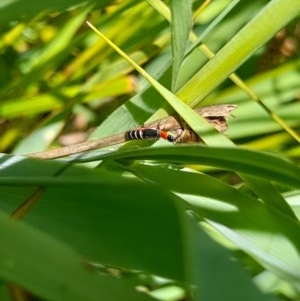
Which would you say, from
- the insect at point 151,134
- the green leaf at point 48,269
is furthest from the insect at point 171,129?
the green leaf at point 48,269

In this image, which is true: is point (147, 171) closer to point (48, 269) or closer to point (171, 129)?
point (171, 129)

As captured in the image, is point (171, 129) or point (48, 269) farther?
point (171, 129)

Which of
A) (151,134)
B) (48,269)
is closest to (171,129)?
(151,134)

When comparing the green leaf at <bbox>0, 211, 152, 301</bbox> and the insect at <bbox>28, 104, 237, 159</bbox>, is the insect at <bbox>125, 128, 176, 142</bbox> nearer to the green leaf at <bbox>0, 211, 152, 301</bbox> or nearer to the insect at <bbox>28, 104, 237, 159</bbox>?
the insect at <bbox>28, 104, 237, 159</bbox>

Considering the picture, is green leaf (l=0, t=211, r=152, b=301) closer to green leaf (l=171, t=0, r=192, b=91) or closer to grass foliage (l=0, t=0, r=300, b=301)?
grass foliage (l=0, t=0, r=300, b=301)

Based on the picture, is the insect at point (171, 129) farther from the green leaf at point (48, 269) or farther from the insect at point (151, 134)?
the green leaf at point (48, 269)

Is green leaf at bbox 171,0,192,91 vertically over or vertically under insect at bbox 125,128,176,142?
over

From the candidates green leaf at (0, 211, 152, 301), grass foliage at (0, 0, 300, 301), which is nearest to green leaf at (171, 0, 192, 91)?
grass foliage at (0, 0, 300, 301)

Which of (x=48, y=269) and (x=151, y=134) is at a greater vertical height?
(x=151, y=134)

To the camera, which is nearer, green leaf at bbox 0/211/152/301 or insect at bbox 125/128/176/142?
green leaf at bbox 0/211/152/301
